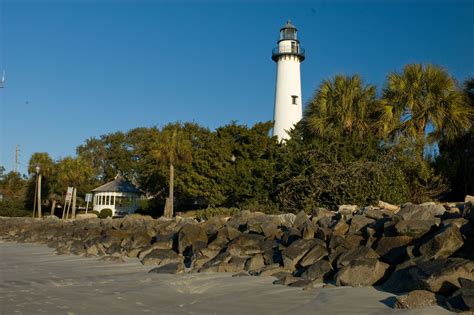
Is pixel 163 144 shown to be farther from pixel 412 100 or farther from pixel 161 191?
pixel 412 100

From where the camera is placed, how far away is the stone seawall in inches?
247

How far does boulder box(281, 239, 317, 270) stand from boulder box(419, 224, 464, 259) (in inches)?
90.4

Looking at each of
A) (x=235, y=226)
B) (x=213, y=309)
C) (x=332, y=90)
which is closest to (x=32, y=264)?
(x=235, y=226)

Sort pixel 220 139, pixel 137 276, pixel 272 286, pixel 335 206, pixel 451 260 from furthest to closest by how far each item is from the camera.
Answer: pixel 220 139, pixel 335 206, pixel 137 276, pixel 272 286, pixel 451 260

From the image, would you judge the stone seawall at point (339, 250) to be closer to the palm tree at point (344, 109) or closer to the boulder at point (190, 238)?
the boulder at point (190, 238)

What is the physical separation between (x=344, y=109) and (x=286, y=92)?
13.4 metres

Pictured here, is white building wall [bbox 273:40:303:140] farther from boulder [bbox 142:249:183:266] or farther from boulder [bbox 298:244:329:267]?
boulder [bbox 298:244:329:267]

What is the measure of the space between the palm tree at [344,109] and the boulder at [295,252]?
29.3ft

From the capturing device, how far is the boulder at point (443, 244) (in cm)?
701

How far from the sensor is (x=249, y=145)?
85.6 ft

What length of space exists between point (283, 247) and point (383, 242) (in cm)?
218

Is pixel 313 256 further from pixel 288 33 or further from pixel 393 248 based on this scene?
pixel 288 33

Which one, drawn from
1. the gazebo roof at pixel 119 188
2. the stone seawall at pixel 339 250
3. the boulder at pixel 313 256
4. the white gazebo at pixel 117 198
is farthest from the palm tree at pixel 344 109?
the gazebo roof at pixel 119 188

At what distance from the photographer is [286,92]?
31.0m
